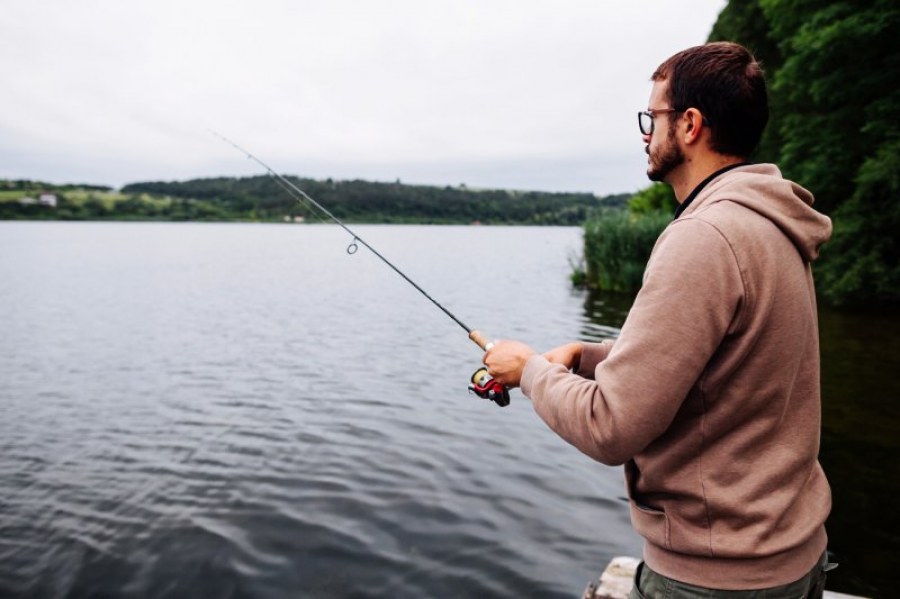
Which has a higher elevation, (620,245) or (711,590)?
(711,590)

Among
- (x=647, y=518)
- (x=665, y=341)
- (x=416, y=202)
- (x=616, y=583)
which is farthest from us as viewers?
(x=416, y=202)

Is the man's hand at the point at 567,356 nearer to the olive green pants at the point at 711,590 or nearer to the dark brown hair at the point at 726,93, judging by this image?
the olive green pants at the point at 711,590

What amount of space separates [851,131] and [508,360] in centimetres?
2128

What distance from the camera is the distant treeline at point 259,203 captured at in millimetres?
83938

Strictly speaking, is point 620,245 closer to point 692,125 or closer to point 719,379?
point 692,125

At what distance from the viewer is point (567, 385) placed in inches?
69.2

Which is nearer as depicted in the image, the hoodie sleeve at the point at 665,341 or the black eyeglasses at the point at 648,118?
the hoodie sleeve at the point at 665,341

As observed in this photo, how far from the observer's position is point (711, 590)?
5.53 ft

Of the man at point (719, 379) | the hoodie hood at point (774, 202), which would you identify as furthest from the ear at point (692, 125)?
the hoodie hood at point (774, 202)

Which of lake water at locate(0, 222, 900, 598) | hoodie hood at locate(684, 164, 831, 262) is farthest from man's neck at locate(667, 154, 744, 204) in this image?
lake water at locate(0, 222, 900, 598)

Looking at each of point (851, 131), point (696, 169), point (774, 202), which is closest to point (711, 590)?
point (774, 202)

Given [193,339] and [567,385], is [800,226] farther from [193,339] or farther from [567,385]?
[193,339]

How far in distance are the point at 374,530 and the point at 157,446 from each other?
3559 mm

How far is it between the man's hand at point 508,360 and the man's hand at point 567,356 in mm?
267
